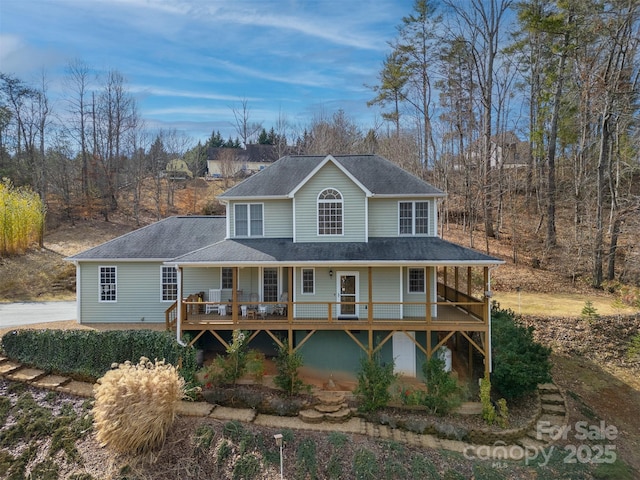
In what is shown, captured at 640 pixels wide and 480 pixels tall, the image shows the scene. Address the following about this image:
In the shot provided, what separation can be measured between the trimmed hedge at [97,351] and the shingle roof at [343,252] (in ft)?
9.65

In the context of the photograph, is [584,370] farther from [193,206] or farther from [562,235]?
[193,206]

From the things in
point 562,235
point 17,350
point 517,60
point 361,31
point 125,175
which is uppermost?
point 517,60

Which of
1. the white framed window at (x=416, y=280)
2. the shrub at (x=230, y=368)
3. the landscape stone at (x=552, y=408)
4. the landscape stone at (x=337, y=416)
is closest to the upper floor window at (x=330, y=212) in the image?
the white framed window at (x=416, y=280)

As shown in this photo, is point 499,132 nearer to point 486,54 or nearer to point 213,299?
point 486,54

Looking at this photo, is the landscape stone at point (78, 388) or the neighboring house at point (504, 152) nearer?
the landscape stone at point (78, 388)

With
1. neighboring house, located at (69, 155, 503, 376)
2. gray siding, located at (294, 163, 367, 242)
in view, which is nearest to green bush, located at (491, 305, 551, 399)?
neighboring house, located at (69, 155, 503, 376)

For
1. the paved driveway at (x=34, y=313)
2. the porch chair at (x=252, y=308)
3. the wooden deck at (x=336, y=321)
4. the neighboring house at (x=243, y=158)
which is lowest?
the paved driveway at (x=34, y=313)

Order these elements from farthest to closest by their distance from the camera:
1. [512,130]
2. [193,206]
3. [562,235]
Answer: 1. [193,206]
2. [512,130]
3. [562,235]

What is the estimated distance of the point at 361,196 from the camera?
1449 cm

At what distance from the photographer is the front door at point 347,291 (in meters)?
14.2

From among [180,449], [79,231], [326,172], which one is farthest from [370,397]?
[79,231]

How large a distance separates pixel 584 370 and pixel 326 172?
13.6 meters

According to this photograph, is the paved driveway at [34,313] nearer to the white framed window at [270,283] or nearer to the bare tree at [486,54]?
the white framed window at [270,283]

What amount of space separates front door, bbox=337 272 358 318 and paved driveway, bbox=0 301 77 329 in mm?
12583
